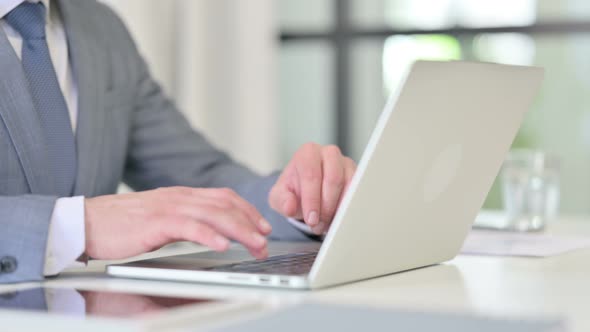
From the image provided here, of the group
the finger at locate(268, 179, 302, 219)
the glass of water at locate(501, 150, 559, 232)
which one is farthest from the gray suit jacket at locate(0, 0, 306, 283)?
the glass of water at locate(501, 150, 559, 232)

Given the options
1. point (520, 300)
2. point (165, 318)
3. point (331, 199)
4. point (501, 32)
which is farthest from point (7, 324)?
point (501, 32)

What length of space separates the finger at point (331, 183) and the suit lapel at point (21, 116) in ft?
1.42

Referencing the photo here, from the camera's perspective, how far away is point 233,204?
45.4 inches

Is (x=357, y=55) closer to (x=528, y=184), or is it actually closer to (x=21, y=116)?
(x=528, y=184)

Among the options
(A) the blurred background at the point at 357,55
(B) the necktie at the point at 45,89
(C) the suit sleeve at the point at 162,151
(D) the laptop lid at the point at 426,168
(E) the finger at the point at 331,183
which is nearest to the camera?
(D) the laptop lid at the point at 426,168

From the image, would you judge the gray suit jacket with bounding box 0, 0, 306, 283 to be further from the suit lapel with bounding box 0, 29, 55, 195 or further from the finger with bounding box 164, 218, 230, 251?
the finger with bounding box 164, 218, 230, 251

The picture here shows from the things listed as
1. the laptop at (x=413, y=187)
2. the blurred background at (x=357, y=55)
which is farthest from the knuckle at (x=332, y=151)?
the blurred background at (x=357, y=55)

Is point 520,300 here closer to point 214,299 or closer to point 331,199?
point 214,299

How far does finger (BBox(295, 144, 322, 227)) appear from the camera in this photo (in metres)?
1.32

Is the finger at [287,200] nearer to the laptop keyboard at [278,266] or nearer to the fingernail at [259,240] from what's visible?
the laptop keyboard at [278,266]

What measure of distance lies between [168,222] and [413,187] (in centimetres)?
26

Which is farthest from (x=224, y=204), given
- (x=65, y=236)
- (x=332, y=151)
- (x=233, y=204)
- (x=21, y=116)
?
(x=21, y=116)

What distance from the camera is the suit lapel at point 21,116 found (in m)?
1.48

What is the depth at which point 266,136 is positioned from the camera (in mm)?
4227
